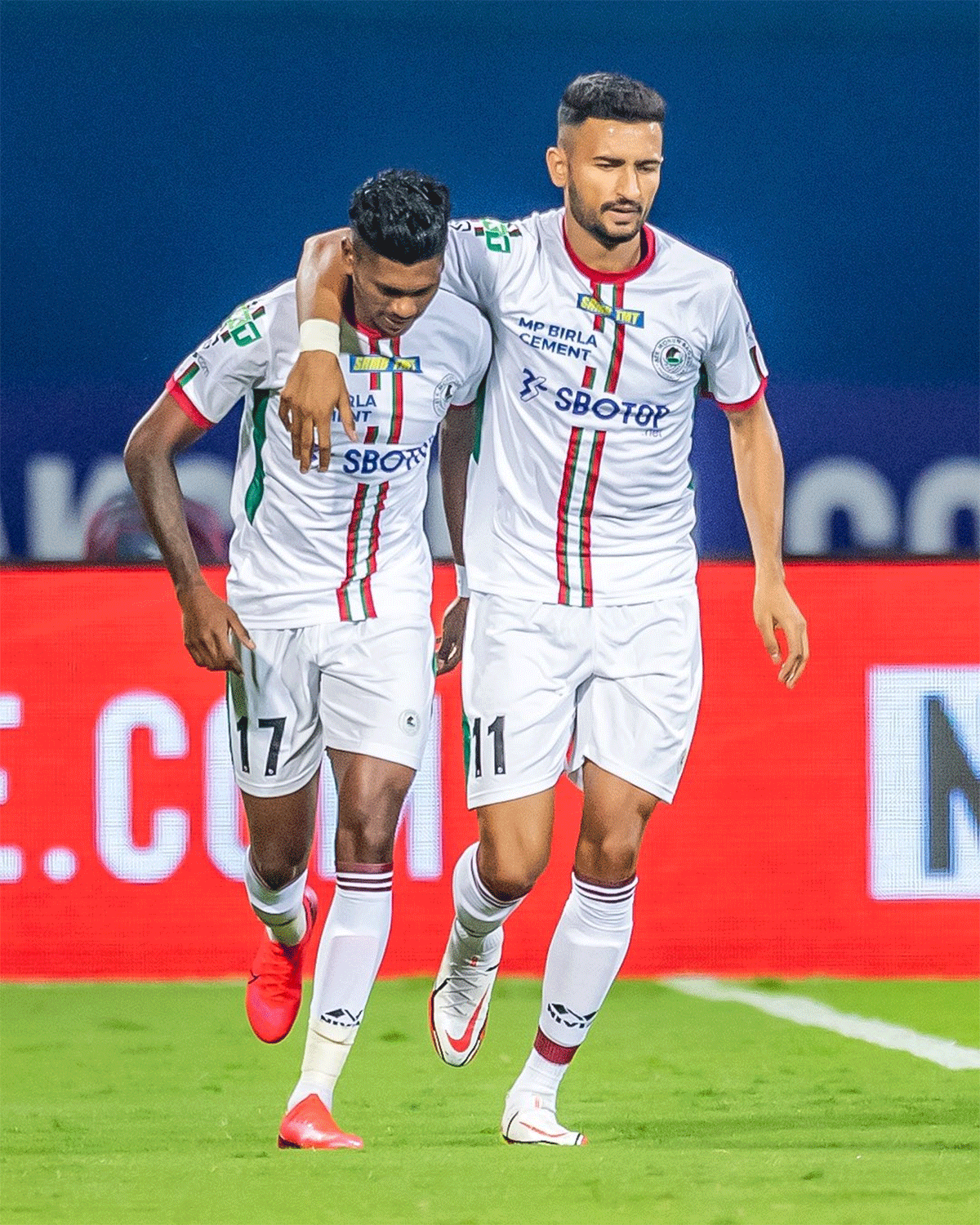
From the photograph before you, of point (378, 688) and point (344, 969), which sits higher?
point (378, 688)

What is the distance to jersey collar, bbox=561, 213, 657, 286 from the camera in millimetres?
3789

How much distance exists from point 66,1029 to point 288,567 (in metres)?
1.76

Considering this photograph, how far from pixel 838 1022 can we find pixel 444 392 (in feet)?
7.21

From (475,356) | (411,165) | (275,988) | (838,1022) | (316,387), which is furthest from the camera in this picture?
(411,165)

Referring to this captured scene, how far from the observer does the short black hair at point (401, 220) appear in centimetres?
345

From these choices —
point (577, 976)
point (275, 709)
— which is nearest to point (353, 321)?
point (275, 709)

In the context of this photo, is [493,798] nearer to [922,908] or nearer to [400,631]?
[400,631]

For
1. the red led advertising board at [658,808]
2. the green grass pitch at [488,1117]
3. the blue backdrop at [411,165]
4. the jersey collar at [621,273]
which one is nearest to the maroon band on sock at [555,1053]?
the green grass pitch at [488,1117]

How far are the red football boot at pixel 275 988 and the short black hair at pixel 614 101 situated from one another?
6.06ft

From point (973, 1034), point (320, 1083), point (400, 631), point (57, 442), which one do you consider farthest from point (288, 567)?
point (57, 442)

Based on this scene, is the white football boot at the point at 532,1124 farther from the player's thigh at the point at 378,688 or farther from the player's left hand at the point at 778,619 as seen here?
the player's left hand at the point at 778,619

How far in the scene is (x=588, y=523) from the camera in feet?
12.6

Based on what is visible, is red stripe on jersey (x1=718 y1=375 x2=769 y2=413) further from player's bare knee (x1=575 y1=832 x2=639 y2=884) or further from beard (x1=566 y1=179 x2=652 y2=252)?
player's bare knee (x1=575 y1=832 x2=639 y2=884)

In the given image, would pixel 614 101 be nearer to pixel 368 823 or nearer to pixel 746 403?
pixel 746 403
